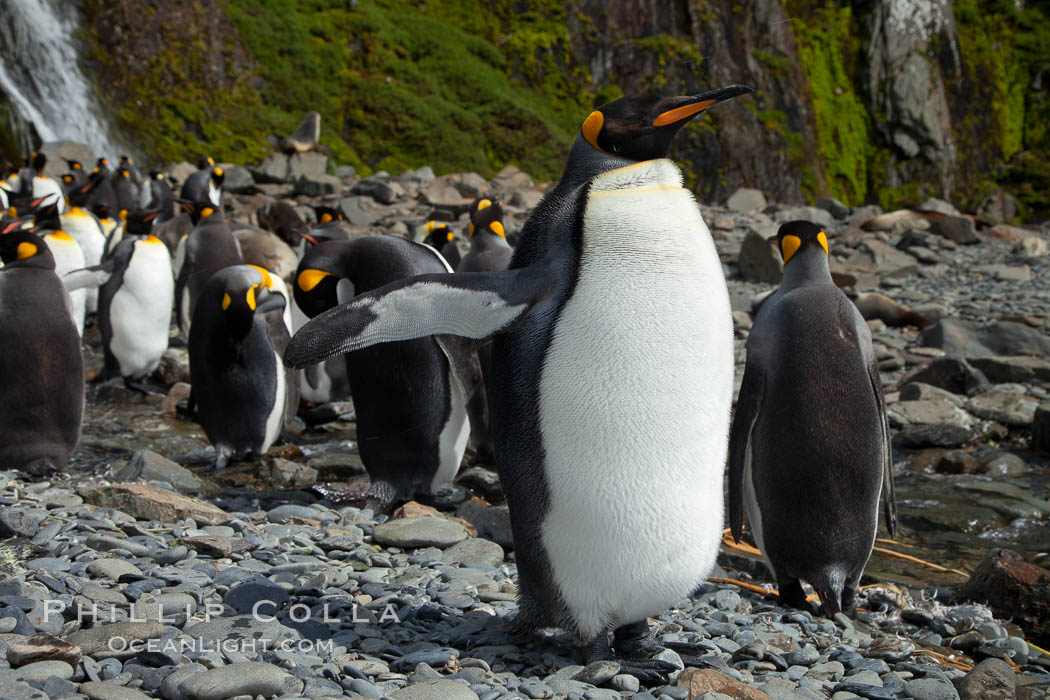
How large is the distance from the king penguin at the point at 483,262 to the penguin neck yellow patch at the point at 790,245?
2.16m

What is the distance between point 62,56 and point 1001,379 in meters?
19.0

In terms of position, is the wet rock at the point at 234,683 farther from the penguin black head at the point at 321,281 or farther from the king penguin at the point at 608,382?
the penguin black head at the point at 321,281

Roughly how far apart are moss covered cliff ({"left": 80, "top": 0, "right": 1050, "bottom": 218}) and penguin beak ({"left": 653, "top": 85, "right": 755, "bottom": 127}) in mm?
17011

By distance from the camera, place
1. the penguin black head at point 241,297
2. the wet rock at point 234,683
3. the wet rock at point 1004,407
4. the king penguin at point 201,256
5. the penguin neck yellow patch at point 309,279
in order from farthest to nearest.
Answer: the king penguin at point 201,256 < the wet rock at point 1004,407 < the penguin black head at point 241,297 < the penguin neck yellow patch at point 309,279 < the wet rock at point 234,683

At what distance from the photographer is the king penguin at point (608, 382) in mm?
2670

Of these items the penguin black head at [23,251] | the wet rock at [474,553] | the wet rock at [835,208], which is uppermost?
the penguin black head at [23,251]

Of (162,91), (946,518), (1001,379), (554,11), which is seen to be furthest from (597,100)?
(946,518)

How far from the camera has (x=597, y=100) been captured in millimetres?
30484

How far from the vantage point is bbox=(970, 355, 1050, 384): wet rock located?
8898 mm

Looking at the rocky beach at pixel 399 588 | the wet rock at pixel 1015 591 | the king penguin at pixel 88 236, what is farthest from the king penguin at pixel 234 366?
the king penguin at pixel 88 236

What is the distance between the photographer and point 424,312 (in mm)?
2699

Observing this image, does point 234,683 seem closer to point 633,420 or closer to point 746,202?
point 633,420

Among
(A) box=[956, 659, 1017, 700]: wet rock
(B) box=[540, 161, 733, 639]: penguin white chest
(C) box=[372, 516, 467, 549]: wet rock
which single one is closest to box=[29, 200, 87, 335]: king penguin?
(C) box=[372, 516, 467, 549]: wet rock

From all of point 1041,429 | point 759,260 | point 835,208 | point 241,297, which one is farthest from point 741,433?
point 835,208
